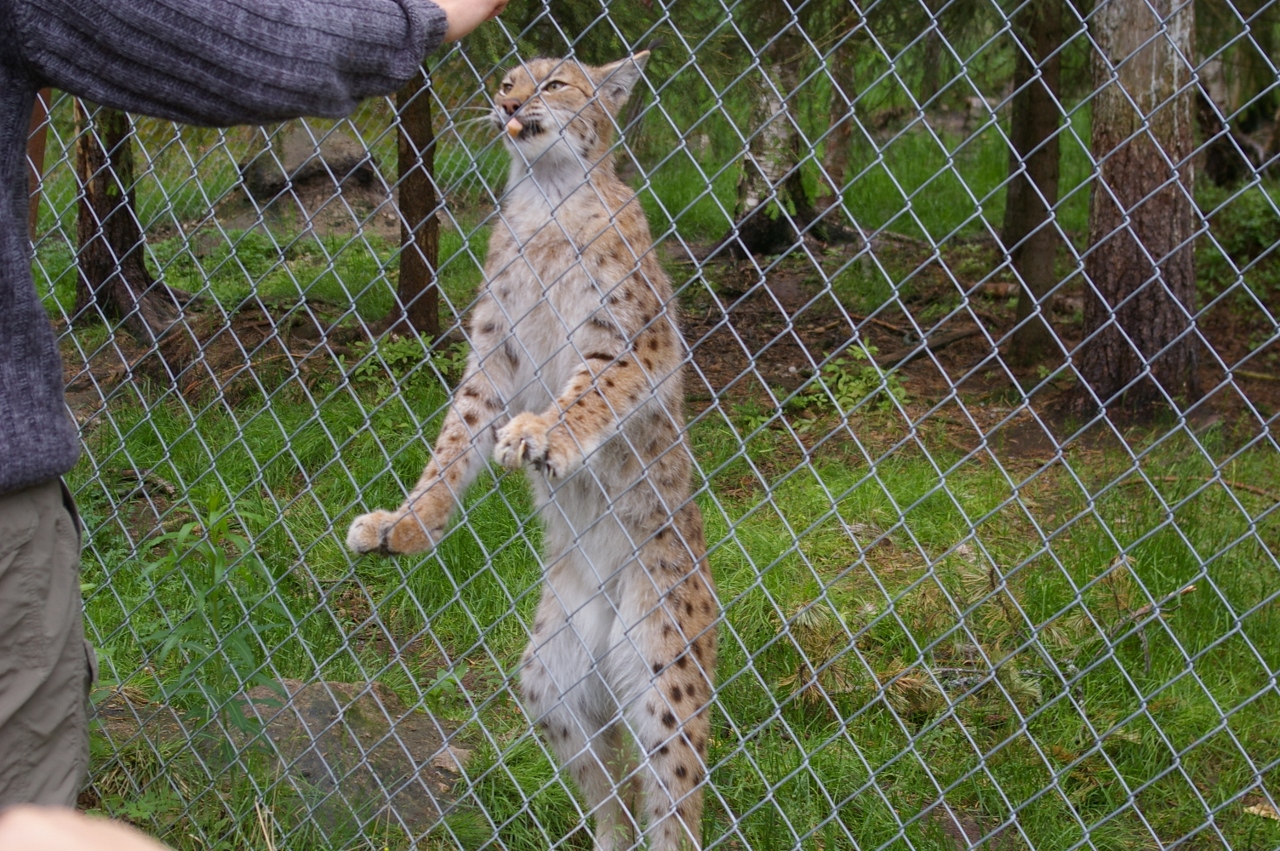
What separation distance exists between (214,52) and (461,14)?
47 centimetres

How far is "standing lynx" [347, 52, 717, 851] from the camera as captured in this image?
313cm

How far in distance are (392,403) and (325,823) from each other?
306cm

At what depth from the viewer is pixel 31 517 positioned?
6.01 feet

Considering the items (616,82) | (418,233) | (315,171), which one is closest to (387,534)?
(616,82)

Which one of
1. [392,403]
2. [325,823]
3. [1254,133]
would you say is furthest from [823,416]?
[1254,133]

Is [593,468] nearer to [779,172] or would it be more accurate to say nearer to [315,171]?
→ [779,172]

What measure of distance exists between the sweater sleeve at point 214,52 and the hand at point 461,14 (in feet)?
0.43

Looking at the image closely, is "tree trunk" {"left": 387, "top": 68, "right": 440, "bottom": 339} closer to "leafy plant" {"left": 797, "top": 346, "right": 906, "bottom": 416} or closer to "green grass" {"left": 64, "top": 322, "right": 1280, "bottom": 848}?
"green grass" {"left": 64, "top": 322, "right": 1280, "bottom": 848}

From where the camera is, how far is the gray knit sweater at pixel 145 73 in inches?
64.3

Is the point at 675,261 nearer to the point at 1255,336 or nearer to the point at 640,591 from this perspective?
the point at 1255,336

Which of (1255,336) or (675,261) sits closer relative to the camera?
(1255,336)

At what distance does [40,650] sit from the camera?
1855 mm

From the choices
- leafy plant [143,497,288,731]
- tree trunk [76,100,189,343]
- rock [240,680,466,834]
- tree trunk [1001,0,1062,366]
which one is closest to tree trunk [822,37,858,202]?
tree trunk [1001,0,1062,366]

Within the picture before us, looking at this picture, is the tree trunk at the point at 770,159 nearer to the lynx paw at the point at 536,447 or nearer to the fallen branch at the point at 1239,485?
the lynx paw at the point at 536,447
